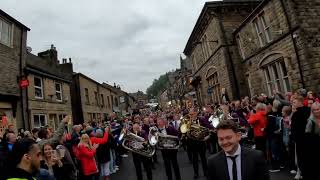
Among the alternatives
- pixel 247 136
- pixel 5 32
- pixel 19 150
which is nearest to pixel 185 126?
pixel 247 136

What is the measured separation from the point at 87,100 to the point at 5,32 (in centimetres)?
1601

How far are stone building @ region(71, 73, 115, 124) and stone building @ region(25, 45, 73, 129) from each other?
3787 millimetres

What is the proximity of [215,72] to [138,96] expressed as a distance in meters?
136

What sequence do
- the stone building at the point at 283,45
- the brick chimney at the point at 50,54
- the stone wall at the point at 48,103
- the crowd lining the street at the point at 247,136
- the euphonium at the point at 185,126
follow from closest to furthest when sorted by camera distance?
the crowd lining the street at the point at 247,136
the euphonium at the point at 185,126
the stone building at the point at 283,45
the stone wall at the point at 48,103
the brick chimney at the point at 50,54

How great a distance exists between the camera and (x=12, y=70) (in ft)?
57.3

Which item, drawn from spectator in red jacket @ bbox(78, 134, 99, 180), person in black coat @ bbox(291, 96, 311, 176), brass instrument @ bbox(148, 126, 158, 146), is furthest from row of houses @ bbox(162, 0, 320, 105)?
→ spectator in red jacket @ bbox(78, 134, 99, 180)

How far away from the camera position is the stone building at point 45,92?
1931 cm

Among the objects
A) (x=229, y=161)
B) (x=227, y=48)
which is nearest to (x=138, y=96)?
(x=227, y=48)

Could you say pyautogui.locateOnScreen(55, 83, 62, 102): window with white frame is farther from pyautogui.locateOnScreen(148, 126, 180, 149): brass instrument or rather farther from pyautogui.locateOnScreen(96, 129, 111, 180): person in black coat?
pyautogui.locateOnScreen(148, 126, 180, 149): brass instrument

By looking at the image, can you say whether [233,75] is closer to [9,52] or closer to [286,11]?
[286,11]

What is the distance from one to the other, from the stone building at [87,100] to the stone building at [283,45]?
46.5 feet

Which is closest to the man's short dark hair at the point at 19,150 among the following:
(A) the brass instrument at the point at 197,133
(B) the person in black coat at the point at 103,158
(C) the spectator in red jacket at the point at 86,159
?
(C) the spectator in red jacket at the point at 86,159

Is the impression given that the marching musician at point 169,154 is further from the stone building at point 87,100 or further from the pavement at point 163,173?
the stone building at point 87,100

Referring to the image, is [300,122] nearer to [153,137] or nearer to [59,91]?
[153,137]
